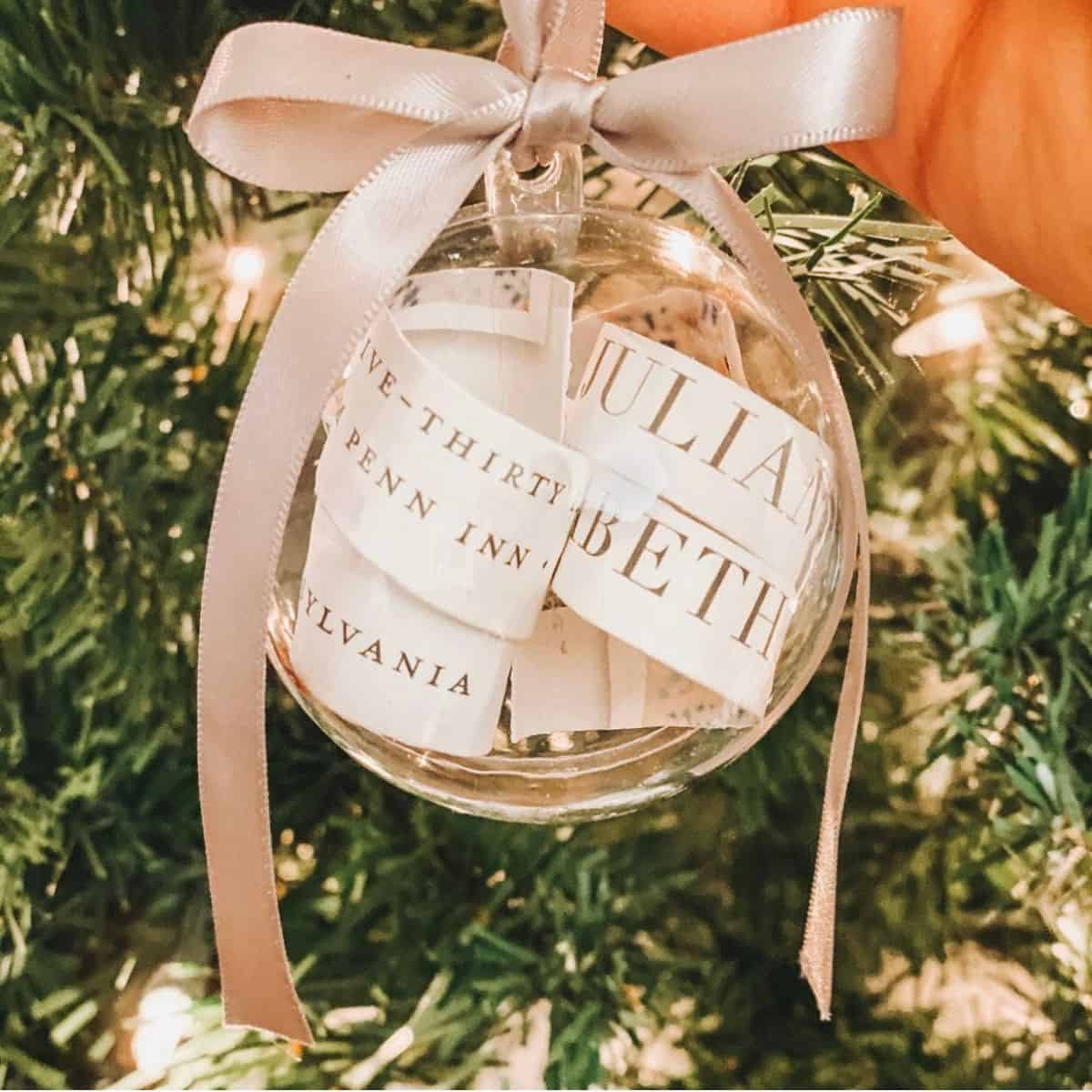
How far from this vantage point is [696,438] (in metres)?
0.31

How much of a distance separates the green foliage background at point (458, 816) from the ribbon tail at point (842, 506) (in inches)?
4.2

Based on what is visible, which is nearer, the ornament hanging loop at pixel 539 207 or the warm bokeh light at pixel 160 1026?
the ornament hanging loop at pixel 539 207

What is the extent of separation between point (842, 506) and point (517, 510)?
14 cm

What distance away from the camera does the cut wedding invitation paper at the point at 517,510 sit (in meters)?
0.30

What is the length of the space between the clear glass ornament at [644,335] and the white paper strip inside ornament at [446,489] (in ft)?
0.26

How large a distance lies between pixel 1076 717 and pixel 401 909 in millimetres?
328

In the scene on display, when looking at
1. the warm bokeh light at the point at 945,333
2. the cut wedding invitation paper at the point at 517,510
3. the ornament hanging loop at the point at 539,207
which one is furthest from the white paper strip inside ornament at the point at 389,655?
the warm bokeh light at the point at 945,333

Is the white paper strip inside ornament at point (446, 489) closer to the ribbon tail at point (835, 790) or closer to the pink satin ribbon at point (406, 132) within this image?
the pink satin ribbon at point (406, 132)

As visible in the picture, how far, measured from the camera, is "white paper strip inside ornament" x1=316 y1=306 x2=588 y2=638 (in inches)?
11.6

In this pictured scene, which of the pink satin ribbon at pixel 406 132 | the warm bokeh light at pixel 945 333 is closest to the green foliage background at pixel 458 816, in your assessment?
the warm bokeh light at pixel 945 333

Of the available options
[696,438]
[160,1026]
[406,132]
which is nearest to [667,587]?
[696,438]

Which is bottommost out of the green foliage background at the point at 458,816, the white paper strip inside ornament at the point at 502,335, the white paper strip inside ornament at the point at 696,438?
the green foliage background at the point at 458,816

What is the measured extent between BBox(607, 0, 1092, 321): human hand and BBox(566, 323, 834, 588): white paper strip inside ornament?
3.7 inches

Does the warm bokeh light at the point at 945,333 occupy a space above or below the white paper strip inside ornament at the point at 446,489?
below
